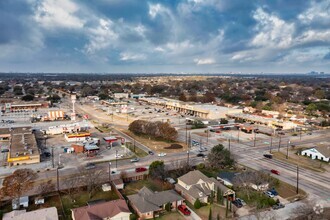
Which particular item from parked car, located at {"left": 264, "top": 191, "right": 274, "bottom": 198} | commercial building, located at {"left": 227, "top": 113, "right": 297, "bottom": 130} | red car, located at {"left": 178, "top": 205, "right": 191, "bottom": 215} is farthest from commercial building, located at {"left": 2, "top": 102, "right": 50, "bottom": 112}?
parked car, located at {"left": 264, "top": 191, "right": 274, "bottom": 198}

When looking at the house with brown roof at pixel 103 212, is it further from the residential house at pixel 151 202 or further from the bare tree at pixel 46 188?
the bare tree at pixel 46 188

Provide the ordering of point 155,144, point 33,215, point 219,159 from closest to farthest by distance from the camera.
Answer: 1. point 33,215
2. point 219,159
3. point 155,144

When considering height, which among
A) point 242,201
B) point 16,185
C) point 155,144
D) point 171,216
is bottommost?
point 171,216

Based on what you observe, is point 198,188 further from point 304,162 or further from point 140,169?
point 304,162

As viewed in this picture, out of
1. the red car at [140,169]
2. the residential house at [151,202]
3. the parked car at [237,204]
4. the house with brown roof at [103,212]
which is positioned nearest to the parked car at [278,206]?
the parked car at [237,204]

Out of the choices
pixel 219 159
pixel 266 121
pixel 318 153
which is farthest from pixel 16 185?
pixel 266 121

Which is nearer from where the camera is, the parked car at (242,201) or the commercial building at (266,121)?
the parked car at (242,201)

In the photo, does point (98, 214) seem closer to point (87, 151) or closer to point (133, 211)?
point (133, 211)
